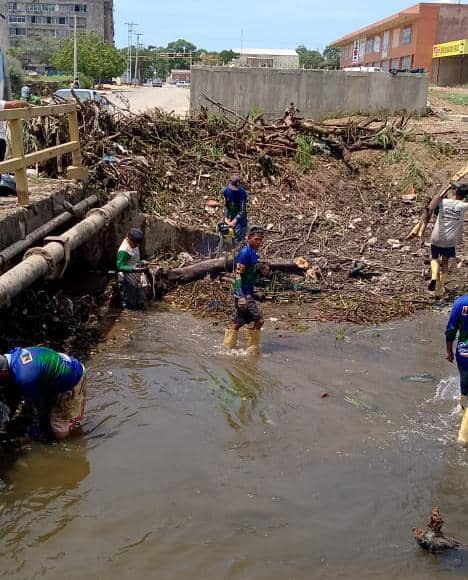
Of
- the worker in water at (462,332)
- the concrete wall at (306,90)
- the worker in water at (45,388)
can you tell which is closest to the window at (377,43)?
the concrete wall at (306,90)

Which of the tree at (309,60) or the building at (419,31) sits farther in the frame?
the tree at (309,60)

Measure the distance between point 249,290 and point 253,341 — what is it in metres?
0.60

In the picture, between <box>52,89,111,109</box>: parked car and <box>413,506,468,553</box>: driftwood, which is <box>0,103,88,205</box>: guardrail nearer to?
<box>52,89,111,109</box>: parked car

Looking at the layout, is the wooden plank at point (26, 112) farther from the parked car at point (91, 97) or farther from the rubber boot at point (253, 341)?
the parked car at point (91, 97)

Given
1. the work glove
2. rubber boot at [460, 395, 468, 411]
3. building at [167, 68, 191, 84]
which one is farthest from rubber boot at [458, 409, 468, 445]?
building at [167, 68, 191, 84]

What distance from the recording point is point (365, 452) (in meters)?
5.48

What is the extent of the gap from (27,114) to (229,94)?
11099 millimetres

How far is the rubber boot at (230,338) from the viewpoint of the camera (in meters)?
7.85

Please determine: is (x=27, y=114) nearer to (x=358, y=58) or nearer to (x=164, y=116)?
(x=164, y=116)

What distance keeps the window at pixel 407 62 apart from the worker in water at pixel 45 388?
44492mm

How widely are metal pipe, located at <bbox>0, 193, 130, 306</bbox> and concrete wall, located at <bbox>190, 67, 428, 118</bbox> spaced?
8.92 metres

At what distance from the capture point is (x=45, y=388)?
5316 mm

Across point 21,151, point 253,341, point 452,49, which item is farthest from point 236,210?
point 452,49

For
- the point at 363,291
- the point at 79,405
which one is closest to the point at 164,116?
the point at 363,291
